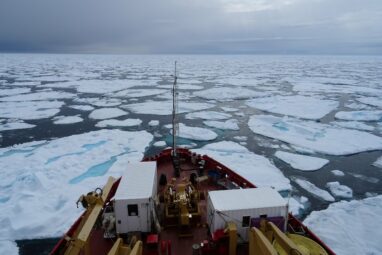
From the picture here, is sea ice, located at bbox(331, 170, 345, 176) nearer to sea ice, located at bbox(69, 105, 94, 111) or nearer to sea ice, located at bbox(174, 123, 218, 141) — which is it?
sea ice, located at bbox(174, 123, 218, 141)

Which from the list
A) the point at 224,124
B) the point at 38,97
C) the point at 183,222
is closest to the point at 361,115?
the point at 224,124

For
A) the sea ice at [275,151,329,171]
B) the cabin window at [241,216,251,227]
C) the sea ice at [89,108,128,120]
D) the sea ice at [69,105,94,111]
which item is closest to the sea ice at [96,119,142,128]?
the sea ice at [89,108,128,120]

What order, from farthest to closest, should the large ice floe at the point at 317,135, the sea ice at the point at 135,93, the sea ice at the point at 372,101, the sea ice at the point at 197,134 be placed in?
the sea ice at the point at 135,93 < the sea ice at the point at 372,101 < the sea ice at the point at 197,134 < the large ice floe at the point at 317,135

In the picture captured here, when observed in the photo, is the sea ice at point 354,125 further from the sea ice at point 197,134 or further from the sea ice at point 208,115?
the sea ice at point 197,134

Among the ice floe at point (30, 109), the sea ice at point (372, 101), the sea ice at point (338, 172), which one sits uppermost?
the sea ice at point (372, 101)

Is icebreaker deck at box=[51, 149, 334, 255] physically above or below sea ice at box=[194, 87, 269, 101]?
above

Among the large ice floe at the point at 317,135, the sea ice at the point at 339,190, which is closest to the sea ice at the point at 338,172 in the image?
the sea ice at the point at 339,190
